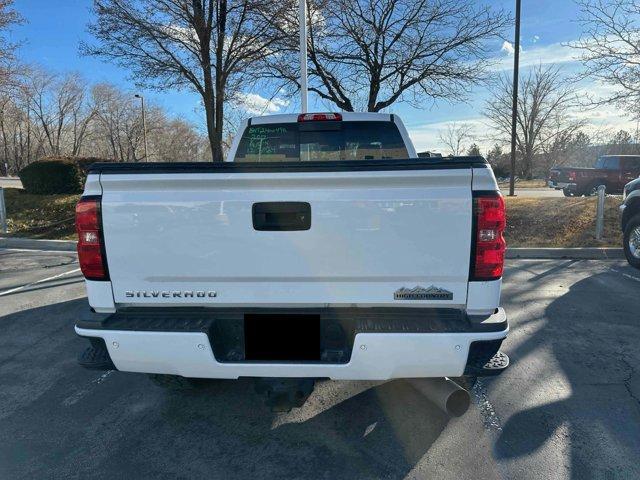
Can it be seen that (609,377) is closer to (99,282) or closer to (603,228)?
(99,282)

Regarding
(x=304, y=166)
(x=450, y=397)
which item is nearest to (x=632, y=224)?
(x=450, y=397)

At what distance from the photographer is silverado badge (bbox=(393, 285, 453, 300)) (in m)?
2.27

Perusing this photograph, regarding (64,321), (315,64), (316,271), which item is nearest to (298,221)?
(316,271)

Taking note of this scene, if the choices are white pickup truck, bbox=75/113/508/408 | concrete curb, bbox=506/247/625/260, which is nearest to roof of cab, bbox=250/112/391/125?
white pickup truck, bbox=75/113/508/408

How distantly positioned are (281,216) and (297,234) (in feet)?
0.43

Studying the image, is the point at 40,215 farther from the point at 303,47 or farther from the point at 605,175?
the point at 605,175

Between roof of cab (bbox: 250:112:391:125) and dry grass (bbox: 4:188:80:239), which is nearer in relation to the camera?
roof of cab (bbox: 250:112:391:125)

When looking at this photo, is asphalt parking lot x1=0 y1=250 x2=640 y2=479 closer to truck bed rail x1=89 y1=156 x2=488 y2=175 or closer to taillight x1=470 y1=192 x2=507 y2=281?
taillight x1=470 y1=192 x2=507 y2=281

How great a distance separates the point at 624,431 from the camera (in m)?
2.81

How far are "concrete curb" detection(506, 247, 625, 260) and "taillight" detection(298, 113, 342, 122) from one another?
590 cm

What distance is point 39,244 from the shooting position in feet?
33.4

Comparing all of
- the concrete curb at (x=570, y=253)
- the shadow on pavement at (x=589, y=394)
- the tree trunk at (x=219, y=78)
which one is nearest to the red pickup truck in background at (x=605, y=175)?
the concrete curb at (x=570, y=253)

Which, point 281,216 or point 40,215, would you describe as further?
point 40,215

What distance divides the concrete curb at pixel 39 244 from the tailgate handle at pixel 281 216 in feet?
30.4
